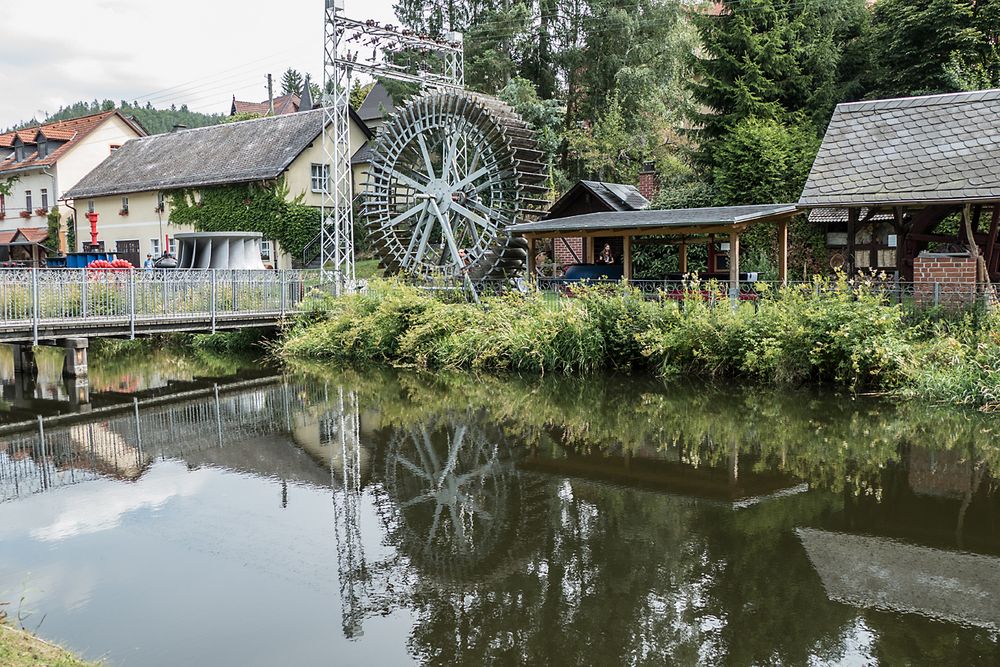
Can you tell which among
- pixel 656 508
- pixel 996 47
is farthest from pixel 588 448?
pixel 996 47

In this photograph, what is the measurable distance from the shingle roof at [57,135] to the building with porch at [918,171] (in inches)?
1331

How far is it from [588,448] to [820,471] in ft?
8.30

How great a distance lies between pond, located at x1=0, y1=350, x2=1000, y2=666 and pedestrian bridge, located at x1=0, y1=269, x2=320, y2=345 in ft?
11.3

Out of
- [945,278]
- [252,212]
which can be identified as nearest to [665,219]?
[945,278]

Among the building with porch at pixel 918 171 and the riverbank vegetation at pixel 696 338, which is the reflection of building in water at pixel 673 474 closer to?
the riverbank vegetation at pixel 696 338

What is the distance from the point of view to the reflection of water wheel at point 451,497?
6.74 meters

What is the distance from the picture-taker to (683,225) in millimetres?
16172

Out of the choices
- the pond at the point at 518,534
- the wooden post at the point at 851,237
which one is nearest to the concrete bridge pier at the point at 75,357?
the pond at the point at 518,534

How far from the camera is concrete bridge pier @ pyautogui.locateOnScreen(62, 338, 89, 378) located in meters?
16.8

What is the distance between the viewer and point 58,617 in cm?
574

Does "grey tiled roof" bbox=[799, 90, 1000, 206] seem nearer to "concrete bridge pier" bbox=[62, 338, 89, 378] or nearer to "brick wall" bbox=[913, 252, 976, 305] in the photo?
"brick wall" bbox=[913, 252, 976, 305]

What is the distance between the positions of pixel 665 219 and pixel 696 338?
3207mm

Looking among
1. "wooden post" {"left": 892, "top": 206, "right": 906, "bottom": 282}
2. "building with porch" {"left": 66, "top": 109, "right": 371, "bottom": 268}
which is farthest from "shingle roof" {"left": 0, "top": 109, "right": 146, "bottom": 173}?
"wooden post" {"left": 892, "top": 206, "right": 906, "bottom": 282}

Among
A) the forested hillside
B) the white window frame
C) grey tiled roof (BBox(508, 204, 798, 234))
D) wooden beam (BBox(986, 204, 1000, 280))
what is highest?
the forested hillside
